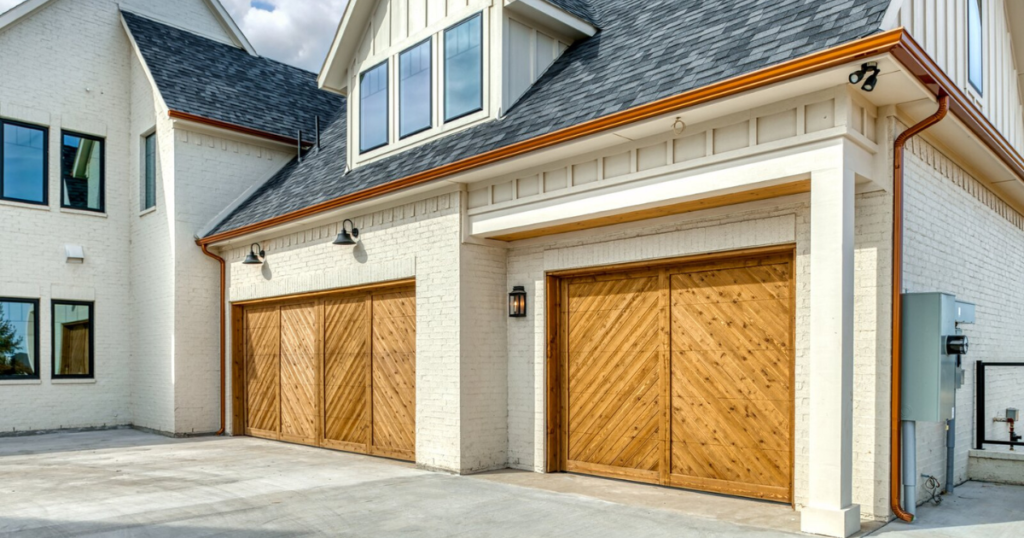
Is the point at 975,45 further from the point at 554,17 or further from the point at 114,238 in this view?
the point at 114,238

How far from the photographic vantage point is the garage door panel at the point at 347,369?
11.5 metres

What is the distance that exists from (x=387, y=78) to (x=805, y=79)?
7074 mm

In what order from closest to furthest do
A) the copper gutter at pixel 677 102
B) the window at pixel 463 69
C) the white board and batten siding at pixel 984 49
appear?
the copper gutter at pixel 677 102, the white board and batten siding at pixel 984 49, the window at pixel 463 69

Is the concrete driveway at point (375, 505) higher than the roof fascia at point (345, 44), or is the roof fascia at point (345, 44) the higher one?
the roof fascia at point (345, 44)

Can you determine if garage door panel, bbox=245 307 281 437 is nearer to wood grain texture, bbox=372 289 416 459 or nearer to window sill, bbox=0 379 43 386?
wood grain texture, bbox=372 289 416 459

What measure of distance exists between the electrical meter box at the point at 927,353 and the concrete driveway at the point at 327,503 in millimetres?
1450


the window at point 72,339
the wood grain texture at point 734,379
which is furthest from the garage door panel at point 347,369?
the window at point 72,339

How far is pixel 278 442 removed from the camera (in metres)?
13.1

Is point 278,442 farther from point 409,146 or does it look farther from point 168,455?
point 409,146

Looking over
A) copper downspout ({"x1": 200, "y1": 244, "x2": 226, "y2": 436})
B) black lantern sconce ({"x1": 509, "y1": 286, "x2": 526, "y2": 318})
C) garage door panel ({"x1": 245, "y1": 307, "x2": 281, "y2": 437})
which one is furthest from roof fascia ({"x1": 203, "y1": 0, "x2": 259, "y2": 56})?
black lantern sconce ({"x1": 509, "y1": 286, "x2": 526, "y2": 318})

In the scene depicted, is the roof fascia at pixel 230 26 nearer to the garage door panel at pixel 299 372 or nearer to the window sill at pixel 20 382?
the garage door panel at pixel 299 372

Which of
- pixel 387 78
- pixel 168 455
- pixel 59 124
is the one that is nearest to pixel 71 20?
pixel 59 124

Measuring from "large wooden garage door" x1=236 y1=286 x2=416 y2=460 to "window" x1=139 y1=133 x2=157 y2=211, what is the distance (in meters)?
3.19

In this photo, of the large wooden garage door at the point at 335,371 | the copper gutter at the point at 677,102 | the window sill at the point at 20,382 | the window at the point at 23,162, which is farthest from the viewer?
the window at the point at 23,162
